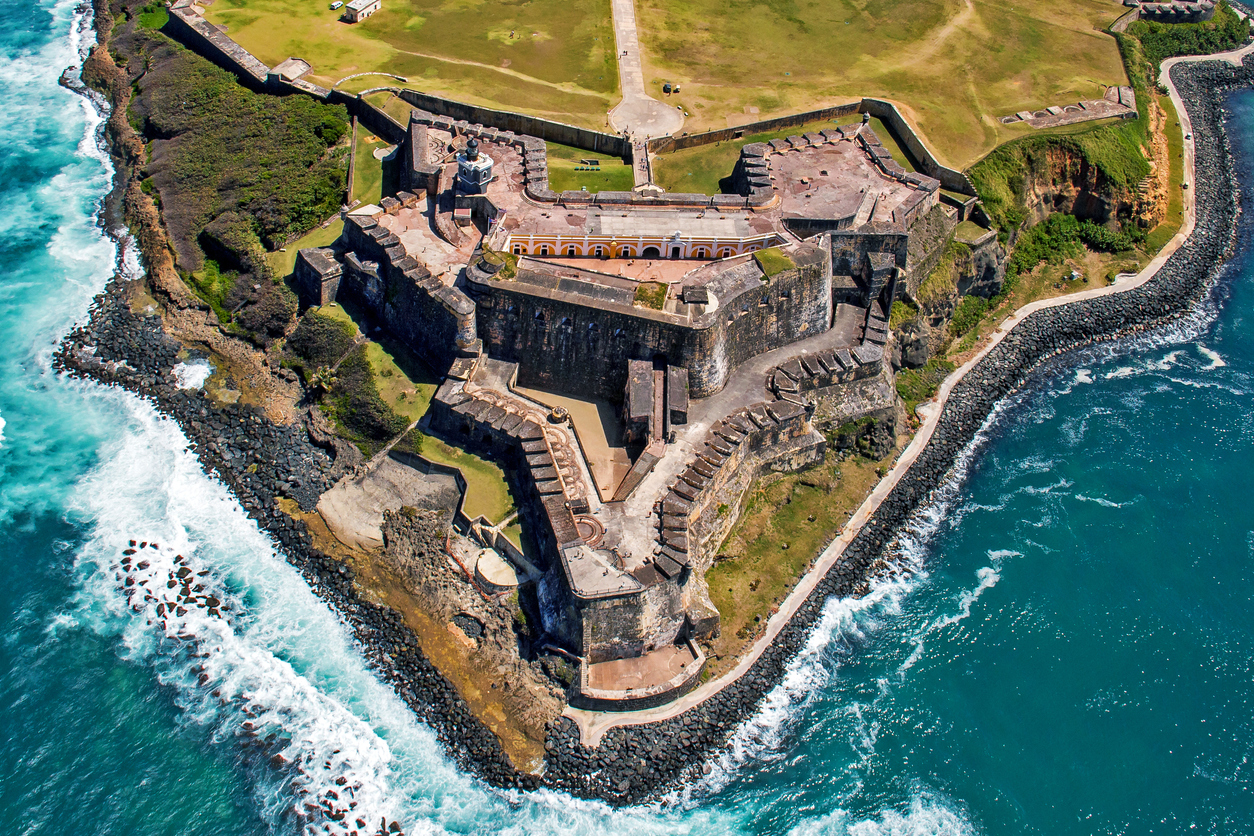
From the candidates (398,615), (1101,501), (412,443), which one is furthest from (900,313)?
(398,615)

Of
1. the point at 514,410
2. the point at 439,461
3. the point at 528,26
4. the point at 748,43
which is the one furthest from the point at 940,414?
the point at 528,26

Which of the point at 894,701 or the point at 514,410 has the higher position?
the point at 514,410

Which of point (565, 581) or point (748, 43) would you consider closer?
point (565, 581)

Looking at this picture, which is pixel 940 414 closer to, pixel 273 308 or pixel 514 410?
pixel 514 410

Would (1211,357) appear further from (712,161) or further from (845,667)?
(845,667)

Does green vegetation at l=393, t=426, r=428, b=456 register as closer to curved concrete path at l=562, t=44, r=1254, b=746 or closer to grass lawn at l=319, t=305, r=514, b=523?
grass lawn at l=319, t=305, r=514, b=523

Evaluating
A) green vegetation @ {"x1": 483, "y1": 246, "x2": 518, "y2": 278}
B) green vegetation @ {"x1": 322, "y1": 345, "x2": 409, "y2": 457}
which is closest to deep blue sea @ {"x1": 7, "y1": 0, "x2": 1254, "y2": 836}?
green vegetation @ {"x1": 322, "y1": 345, "x2": 409, "y2": 457}
